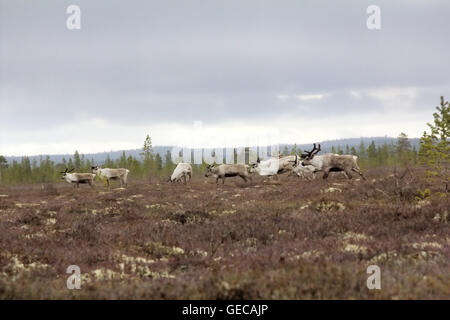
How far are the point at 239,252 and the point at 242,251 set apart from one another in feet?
0.40

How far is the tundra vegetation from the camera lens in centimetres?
562

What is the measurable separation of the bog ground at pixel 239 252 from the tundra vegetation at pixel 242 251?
3 centimetres

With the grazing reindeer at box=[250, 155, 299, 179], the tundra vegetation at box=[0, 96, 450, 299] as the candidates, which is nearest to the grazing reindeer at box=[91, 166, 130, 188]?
the grazing reindeer at box=[250, 155, 299, 179]

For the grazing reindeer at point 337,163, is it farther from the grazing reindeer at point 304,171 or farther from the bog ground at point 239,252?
the bog ground at point 239,252

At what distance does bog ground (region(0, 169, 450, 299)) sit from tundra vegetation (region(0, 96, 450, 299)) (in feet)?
0.08

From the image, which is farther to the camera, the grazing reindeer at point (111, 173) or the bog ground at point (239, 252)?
the grazing reindeer at point (111, 173)

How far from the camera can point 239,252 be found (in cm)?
925

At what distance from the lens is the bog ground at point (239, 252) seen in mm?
5620
